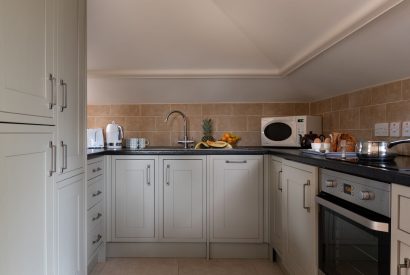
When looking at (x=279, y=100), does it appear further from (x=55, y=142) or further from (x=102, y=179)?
(x=55, y=142)

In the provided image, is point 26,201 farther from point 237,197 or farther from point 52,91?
point 237,197

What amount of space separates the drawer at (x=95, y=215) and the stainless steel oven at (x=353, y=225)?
5.11 feet

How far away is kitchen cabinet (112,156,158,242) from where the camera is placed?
2793 mm

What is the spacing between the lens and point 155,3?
2.58 metres

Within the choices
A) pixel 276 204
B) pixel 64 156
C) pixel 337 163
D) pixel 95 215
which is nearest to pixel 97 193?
pixel 95 215

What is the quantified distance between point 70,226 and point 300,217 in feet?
4.23

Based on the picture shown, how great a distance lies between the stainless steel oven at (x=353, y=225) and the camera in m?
1.16

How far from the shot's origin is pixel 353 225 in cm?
137

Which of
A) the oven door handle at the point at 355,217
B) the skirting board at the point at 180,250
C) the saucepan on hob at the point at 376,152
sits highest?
the saucepan on hob at the point at 376,152

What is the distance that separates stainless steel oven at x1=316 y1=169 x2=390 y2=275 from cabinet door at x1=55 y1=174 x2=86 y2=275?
49.6 inches

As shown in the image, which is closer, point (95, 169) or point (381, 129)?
point (381, 129)

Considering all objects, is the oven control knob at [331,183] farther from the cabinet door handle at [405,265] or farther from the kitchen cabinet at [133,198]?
the kitchen cabinet at [133,198]

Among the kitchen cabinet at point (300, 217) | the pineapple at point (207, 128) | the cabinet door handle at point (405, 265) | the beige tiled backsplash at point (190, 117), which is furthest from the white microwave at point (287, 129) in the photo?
the cabinet door handle at point (405, 265)

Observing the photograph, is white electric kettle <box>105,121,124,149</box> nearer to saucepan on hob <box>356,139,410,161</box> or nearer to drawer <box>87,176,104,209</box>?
drawer <box>87,176,104,209</box>
